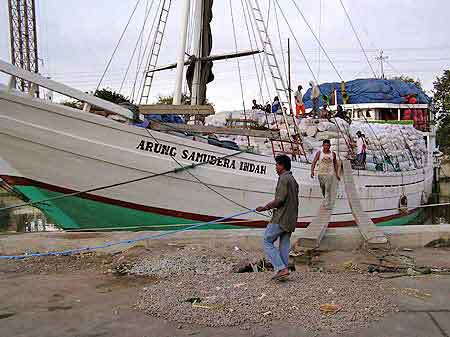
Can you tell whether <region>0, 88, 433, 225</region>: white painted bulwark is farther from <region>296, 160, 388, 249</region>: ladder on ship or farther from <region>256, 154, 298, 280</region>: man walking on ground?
<region>256, 154, 298, 280</region>: man walking on ground

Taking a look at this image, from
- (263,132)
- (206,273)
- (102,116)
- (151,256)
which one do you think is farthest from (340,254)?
(102,116)

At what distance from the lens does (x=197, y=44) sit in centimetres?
1204

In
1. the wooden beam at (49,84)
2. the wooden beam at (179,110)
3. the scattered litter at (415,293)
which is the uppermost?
the wooden beam at (49,84)

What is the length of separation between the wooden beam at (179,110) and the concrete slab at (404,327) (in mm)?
5862

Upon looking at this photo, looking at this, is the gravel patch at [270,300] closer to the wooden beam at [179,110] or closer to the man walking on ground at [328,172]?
the man walking on ground at [328,172]

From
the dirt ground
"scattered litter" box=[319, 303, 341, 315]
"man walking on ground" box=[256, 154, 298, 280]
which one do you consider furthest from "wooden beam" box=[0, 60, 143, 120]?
"scattered litter" box=[319, 303, 341, 315]

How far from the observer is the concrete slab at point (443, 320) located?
3.40m

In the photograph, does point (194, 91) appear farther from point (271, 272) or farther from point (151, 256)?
point (271, 272)

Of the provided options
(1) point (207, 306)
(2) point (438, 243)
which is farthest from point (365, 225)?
(1) point (207, 306)

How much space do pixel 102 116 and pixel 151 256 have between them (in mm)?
3516

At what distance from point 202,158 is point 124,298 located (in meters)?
4.89

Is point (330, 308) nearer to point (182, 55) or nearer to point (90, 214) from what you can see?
point (90, 214)

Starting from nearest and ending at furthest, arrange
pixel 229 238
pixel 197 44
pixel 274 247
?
pixel 274 247 < pixel 229 238 < pixel 197 44

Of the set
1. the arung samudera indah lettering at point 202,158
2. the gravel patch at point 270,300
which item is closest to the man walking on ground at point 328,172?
the arung samudera indah lettering at point 202,158
